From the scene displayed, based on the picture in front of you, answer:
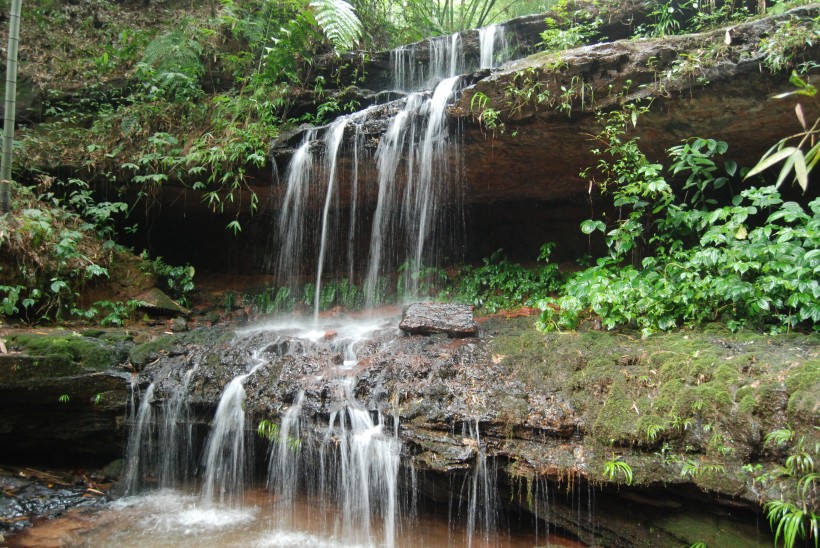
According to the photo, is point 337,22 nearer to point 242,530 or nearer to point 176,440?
point 176,440

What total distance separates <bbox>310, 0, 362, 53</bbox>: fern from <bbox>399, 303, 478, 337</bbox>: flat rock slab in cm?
513

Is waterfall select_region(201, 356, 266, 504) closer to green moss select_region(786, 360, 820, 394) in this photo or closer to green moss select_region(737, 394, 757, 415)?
green moss select_region(737, 394, 757, 415)

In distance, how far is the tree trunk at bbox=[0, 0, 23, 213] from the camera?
596cm

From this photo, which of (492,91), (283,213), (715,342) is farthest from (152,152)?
(715,342)

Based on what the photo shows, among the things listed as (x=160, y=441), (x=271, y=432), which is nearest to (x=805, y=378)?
(x=271, y=432)

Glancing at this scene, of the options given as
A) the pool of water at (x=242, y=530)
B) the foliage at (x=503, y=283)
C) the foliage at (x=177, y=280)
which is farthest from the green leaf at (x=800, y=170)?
the foliage at (x=177, y=280)

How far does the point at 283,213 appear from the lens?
7949 millimetres

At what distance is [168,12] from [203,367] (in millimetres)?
9297

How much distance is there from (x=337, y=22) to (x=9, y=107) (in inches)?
190

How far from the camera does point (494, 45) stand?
887 cm

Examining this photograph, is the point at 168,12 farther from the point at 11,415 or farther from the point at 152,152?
the point at 11,415

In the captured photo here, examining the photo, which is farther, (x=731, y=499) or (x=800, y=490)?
(x=731, y=499)

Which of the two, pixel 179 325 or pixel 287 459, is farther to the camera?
pixel 179 325

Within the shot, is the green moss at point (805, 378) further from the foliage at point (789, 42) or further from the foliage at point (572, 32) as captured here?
the foliage at point (572, 32)
